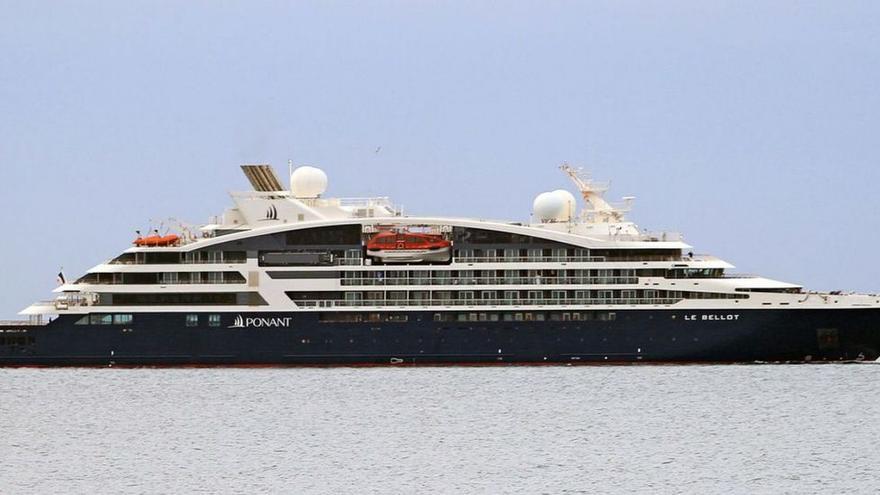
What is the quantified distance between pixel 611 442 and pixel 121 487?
48.7ft

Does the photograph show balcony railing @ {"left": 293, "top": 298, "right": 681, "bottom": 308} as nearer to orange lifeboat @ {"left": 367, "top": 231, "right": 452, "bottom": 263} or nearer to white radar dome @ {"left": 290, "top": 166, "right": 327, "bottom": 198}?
orange lifeboat @ {"left": 367, "top": 231, "right": 452, "bottom": 263}

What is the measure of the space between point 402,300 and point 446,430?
2032 cm

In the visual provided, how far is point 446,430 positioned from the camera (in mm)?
56656

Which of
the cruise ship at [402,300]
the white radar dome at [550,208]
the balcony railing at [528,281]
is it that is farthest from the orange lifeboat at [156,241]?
the white radar dome at [550,208]

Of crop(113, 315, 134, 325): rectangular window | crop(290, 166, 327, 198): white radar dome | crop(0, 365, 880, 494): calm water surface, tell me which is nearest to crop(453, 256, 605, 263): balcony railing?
crop(0, 365, 880, 494): calm water surface

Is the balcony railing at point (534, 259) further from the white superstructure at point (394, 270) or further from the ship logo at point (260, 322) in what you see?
the ship logo at point (260, 322)

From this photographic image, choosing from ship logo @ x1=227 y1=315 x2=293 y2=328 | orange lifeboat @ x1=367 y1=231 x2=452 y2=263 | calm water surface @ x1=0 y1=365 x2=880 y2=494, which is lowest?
calm water surface @ x1=0 y1=365 x2=880 y2=494

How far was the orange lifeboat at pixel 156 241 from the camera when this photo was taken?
7769cm

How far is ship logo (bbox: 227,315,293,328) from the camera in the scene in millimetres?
76250

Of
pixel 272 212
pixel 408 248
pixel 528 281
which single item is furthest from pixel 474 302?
pixel 272 212

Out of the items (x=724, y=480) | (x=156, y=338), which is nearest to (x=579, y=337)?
(x=156, y=338)

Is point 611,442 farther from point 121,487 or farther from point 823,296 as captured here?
point 823,296

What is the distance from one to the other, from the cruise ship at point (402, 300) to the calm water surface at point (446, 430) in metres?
1.00

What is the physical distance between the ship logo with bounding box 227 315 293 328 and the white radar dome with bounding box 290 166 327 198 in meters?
5.98
